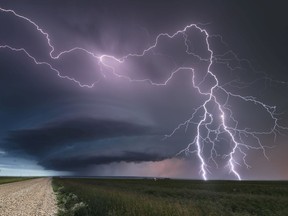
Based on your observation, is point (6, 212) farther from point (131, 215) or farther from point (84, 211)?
point (131, 215)

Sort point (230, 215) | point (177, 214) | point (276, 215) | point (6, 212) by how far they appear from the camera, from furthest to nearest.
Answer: point (6, 212) → point (276, 215) → point (230, 215) → point (177, 214)

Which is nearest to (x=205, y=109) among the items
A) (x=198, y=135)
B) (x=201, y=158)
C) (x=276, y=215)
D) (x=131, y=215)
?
(x=198, y=135)

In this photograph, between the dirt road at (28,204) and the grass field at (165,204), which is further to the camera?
the dirt road at (28,204)

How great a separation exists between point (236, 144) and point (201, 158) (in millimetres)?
3868

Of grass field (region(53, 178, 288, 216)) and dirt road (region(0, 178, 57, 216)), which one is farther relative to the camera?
dirt road (region(0, 178, 57, 216))

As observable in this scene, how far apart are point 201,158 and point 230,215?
22791 millimetres

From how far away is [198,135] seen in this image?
3625 cm

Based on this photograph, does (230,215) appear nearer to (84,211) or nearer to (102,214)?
(102,214)

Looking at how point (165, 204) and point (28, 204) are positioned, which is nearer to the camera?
point (165, 204)

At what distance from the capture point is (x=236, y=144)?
118 feet

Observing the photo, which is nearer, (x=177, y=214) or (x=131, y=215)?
(x=177, y=214)

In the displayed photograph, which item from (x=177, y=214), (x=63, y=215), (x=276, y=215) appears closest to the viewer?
(x=177, y=214)

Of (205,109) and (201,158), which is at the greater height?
(205,109)

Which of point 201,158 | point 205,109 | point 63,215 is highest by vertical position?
point 205,109
